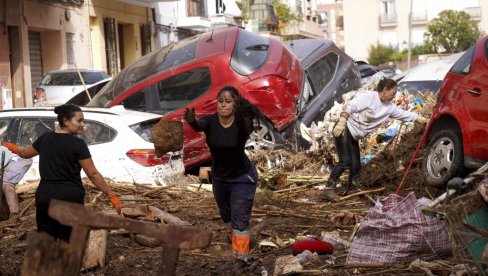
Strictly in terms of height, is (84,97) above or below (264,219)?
above

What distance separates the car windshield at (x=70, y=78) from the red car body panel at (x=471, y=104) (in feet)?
45.5

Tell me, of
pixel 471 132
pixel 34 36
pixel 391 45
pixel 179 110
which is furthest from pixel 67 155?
pixel 391 45

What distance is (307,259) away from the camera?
6973mm

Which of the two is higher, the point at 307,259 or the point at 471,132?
the point at 471,132

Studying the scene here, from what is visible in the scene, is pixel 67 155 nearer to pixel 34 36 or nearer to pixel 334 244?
pixel 334 244

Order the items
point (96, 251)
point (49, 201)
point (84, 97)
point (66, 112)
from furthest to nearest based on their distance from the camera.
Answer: point (84, 97) → point (96, 251) → point (66, 112) → point (49, 201)

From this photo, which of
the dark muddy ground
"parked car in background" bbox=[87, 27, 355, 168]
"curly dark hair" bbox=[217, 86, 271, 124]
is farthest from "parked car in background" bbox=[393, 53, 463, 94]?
"curly dark hair" bbox=[217, 86, 271, 124]

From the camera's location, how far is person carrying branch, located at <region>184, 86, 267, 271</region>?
22.9ft

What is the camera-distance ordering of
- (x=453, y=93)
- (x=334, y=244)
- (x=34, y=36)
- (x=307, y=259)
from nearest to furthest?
(x=307, y=259)
(x=334, y=244)
(x=453, y=93)
(x=34, y=36)

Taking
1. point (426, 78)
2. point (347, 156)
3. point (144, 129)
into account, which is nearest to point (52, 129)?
point (144, 129)

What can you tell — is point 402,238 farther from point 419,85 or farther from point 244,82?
point 419,85

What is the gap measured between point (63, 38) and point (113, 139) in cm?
1865

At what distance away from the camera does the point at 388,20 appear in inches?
3378

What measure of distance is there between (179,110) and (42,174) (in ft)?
20.6
